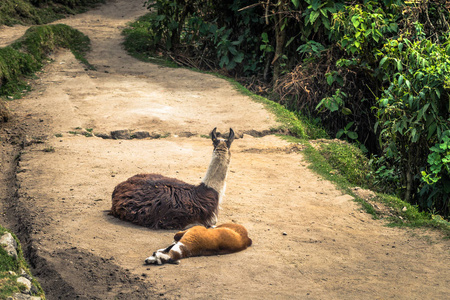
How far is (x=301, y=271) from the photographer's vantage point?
13.0 feet

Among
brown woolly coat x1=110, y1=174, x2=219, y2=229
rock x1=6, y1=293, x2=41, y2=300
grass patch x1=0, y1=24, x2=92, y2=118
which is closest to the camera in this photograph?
rock x1=6, y1=293, x2=41, y2=300

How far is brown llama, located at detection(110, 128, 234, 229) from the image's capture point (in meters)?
4.62

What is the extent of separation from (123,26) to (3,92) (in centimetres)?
792

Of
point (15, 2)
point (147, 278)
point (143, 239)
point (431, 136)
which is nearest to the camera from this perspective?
point (147, 278)

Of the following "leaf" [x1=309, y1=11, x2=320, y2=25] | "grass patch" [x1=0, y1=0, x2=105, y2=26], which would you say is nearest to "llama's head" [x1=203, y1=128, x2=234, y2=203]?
"leaf" [x1=309, y1=11, x2=320, y2=25]

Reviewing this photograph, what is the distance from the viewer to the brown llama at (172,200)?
4.62 metres

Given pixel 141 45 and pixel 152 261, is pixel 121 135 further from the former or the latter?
pixel 141 45

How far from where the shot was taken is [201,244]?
4.04 meters

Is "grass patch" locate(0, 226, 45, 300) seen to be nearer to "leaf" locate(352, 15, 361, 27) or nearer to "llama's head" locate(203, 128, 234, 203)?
"llama's head" locate(203, 128, 234, 203)

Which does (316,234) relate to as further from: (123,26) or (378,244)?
(123,26)

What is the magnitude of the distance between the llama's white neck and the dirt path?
425 mm

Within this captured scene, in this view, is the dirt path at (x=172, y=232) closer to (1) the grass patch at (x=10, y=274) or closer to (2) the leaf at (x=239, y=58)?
(1) the grass patch at (x=10, y=274)

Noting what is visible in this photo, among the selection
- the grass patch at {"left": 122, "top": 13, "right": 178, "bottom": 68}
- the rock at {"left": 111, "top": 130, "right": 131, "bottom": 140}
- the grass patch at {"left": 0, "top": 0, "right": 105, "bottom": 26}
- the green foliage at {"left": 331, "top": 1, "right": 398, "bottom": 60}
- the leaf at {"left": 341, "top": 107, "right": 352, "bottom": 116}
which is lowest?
the rock at {"left": 111, "top": 130, "right": 131, "bottom": 140}

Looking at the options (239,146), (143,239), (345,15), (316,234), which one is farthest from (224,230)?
(345,15)
